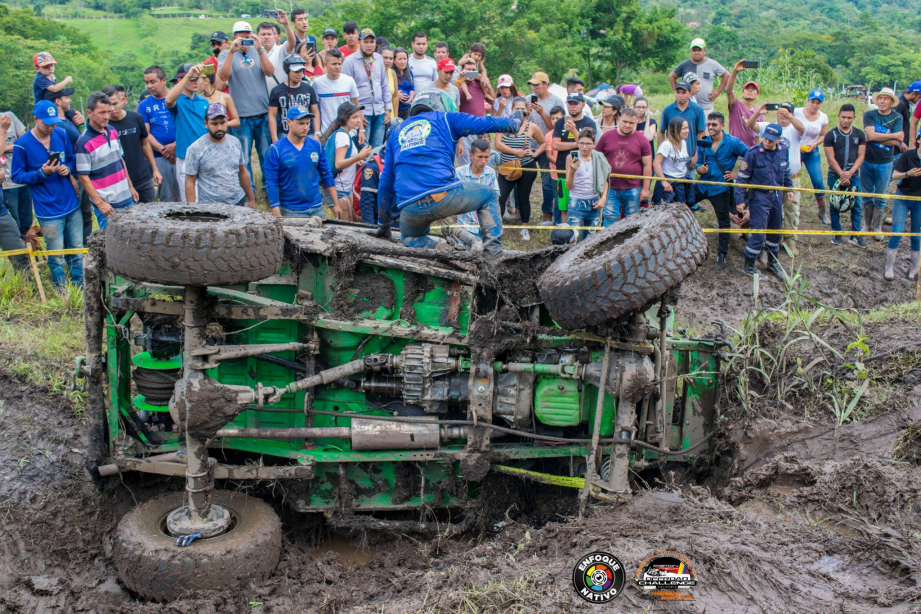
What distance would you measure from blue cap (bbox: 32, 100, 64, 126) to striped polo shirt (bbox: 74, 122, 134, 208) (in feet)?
0.99

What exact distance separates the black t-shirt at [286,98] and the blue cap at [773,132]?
5.46 meters

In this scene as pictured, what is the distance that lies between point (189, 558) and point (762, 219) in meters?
8.17

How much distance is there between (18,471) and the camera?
257 inches

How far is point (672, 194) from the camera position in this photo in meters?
10.6

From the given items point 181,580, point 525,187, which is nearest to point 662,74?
point 525,187

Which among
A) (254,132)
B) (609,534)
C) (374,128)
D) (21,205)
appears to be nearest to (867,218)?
(374,128)

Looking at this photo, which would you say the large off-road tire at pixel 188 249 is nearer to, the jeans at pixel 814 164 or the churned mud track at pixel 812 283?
the churned mud track at pixel 812 283

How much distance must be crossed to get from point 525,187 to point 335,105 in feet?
8.78

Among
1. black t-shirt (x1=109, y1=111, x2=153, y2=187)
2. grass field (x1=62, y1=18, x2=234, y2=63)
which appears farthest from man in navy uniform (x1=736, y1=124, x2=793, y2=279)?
grass field (x1=62, y1=18, x2=234, y2=63)

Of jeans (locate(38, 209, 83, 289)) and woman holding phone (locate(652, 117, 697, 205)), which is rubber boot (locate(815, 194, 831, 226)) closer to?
woman holding phone (locate(652, 117, 697, 205))

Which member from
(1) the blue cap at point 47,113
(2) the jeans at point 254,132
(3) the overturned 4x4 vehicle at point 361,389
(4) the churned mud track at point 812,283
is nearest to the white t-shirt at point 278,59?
(2) the jeans at point 254,132

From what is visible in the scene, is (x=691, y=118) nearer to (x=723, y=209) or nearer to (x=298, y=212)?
(x=723, y=209)

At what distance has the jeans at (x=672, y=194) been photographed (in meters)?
10.6

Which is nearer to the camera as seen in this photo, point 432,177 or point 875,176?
point 432,177
